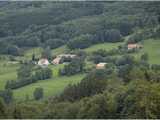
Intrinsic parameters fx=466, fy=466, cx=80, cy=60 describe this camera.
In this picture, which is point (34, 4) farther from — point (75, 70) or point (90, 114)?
point (90, 114)

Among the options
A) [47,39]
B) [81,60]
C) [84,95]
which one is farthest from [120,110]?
[47,39]

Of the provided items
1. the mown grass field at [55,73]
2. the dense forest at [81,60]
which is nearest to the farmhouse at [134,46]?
the dense forest at [81,60]

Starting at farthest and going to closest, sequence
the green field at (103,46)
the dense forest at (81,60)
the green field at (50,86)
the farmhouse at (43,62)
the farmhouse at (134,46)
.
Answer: the green field at (103,46)
the farmhouse at (134,46)
the farmhouse at (43,62)
the green field at (50,86)
the dense forest at (81,60)

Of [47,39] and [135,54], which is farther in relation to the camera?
[47,39]

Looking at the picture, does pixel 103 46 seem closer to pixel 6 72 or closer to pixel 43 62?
pixel 43 62

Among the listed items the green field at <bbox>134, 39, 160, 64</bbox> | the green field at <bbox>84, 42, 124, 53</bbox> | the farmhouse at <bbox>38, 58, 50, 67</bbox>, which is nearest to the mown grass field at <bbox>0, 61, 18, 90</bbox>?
the farmhouse at <bbox>38, 58, 50, 67</bbox>

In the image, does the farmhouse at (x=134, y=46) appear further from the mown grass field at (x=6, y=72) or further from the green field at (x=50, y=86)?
the mown grass field at (x=6, y=72)
